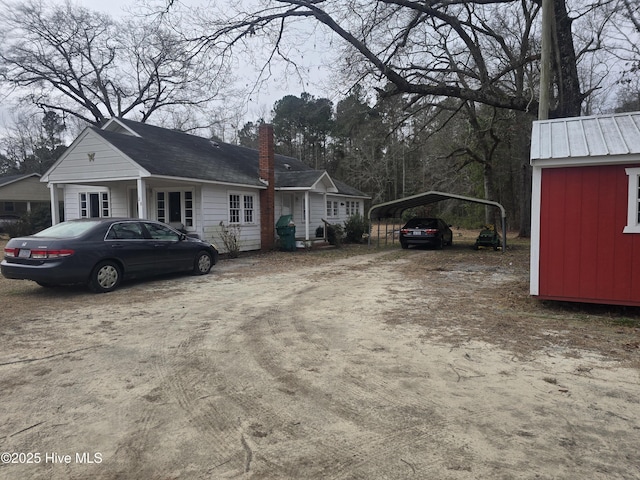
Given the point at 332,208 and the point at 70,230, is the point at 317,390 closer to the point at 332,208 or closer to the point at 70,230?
the point at 70,230

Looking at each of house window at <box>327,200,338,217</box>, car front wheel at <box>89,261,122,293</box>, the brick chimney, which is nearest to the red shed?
car front wheel at <box>89,261,122,293</box>

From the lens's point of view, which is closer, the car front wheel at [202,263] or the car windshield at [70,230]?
the car windshield at [70,230]

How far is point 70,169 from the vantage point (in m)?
15.2

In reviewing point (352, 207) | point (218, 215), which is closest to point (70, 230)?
point (218, 215)

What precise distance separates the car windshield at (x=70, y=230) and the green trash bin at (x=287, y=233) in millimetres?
10092

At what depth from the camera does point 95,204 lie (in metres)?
18.3

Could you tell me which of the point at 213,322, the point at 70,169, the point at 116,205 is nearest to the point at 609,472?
the point at 213,322

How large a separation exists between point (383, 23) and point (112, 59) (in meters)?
26.1

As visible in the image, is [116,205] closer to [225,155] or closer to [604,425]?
[225,155]

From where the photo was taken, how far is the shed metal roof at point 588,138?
6750 mm

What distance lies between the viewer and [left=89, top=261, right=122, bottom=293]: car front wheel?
855cm

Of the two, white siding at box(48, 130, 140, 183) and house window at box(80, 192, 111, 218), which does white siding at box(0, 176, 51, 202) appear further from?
white siding at box(48, 130, 140, 183)

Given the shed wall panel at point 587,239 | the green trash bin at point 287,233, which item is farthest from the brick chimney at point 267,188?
the shed wall panel at point 587,239

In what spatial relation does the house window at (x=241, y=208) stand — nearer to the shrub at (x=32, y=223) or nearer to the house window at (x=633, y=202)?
the house window at (x=633, y=202)
